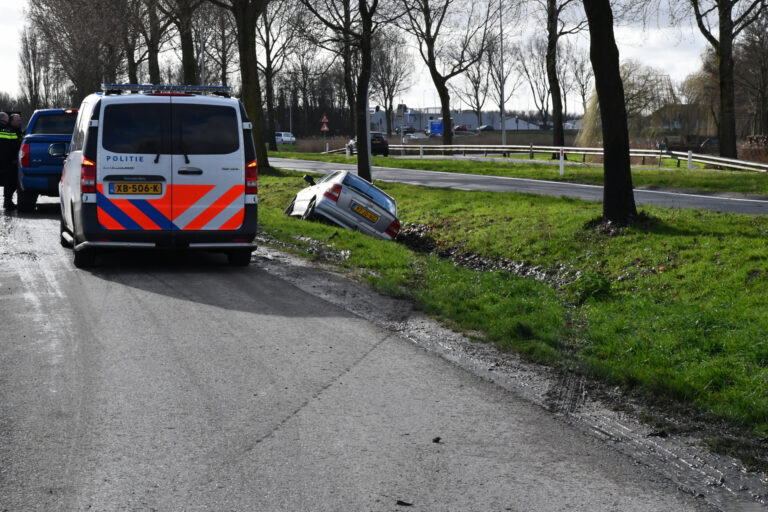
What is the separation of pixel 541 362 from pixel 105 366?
3277 millimetres

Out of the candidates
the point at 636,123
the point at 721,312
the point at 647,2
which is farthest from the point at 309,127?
the point at 721,312

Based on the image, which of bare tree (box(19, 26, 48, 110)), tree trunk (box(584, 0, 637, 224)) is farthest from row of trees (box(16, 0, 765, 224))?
bare tree (box(19, 26, 48, 110))

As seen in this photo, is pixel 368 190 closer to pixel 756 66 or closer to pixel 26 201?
pixel 26 201

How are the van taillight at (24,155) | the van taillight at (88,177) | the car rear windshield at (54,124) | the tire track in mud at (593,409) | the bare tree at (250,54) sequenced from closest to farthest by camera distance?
the tire track in mud at (593,409)
the van taillight at (88,177)
the van taillight at (24,155)
the car rear windshield at (54,124)
the bare tree at (250,54)

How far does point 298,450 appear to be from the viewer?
486 cm

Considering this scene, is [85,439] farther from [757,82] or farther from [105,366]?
[757,82]

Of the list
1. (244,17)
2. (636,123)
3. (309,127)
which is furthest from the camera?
(309,127)

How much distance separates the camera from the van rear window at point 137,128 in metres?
11.0

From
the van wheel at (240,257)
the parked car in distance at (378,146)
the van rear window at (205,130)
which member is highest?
the parked car in distance at (378,146)

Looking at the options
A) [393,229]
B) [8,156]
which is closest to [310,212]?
[393,229]

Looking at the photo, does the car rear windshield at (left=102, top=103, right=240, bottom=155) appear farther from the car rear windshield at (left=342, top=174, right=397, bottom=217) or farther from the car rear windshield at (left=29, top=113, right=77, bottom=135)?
the car rear windshield at (left=29, top=113, right=77, bottom=135)

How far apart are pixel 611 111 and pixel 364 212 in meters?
5.40

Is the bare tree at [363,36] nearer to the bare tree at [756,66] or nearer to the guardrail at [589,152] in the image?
the guardrail at [589,152]

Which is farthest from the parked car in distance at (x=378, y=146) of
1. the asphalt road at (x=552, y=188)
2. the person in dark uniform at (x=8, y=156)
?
the person in dark uniform at (x=8, y=156)
